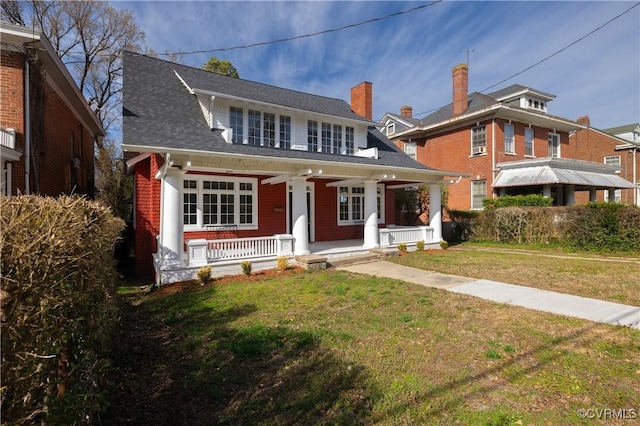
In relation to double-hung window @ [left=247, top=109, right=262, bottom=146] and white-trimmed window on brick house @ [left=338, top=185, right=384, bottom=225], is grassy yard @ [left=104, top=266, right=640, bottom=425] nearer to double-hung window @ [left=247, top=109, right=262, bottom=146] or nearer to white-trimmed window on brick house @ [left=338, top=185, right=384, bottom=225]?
double-hung window @ [left=247, top=109, right=262, bottom=146]

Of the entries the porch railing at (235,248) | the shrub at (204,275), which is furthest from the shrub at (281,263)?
the shrub at (204,275)

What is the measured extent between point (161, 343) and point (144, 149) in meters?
5.17

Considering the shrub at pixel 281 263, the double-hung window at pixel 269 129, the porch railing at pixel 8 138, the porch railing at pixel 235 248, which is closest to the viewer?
the porch railing at pixel 8 138

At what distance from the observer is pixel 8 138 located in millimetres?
8141

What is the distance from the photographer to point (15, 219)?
203 centimetres

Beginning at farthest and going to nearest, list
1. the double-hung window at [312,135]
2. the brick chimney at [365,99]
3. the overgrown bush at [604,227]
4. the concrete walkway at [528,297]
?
the brick chimney at [365,99], the double-hung window at [312,135], the overgrown bush at [604,227], the concrete walkway at [528,297]

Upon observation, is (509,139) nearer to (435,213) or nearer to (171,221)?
(435,213)

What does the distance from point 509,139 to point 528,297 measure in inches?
689

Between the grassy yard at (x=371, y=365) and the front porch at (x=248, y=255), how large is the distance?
7.92 feet

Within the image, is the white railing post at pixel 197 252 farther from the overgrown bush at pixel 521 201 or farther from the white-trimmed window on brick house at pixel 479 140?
the white-trimmed window on brick house at pixel 479 140

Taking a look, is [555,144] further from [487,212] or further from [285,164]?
[285,164]

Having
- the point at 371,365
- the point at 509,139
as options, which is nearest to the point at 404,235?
the point at 371,365

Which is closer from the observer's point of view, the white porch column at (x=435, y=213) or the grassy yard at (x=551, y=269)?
the grassy yard at (x=551, y=269)

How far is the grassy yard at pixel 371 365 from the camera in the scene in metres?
3.14
